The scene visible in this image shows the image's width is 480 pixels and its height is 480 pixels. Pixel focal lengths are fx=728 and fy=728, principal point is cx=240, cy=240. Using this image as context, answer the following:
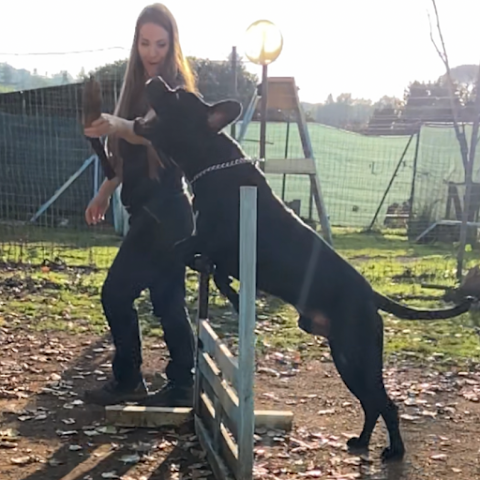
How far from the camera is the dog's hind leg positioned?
3.21 meters

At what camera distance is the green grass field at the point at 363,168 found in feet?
43.5

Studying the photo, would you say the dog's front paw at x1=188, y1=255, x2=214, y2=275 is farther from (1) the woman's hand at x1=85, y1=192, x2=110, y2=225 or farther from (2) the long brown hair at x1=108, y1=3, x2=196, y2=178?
(1) the woman's hand at x1=85, y1=192, x2=110, y2=225

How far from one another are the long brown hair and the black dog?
44cm

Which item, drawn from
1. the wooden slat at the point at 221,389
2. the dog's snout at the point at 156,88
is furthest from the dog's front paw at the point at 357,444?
the dog's snout at the point at 156,88

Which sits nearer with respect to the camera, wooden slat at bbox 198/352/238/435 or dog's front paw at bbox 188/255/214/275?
wooden slat at bbox 198/352/238/435

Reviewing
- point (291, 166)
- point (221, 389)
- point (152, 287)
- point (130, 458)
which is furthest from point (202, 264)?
point (291, 166)

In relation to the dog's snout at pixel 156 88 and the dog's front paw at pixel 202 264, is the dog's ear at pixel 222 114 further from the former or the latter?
the dog's front paw at pixel 202 264

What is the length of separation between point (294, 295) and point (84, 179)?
32.6ft

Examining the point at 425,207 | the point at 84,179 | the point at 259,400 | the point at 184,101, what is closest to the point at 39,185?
the point at 84,179

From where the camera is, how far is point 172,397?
4098 millimetres

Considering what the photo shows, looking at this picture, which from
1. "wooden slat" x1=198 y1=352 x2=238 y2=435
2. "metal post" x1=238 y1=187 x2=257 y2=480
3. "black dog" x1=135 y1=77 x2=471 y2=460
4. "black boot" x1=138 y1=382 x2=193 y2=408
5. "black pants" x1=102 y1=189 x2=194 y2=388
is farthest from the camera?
"black boot" x1=138 y1=382 x2=193 y2=408

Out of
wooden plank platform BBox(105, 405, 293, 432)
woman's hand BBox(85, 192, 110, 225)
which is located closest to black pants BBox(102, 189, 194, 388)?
woman's hand BBox(85, 192, 110, 225)

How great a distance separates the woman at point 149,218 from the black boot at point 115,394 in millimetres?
13

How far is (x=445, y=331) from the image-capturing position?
6410 millimetres
